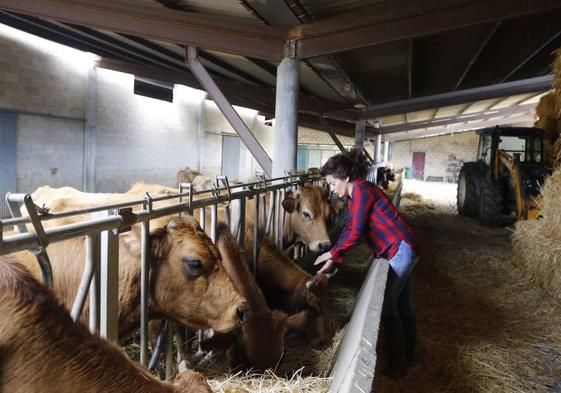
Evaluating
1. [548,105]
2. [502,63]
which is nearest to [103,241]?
[502,63]

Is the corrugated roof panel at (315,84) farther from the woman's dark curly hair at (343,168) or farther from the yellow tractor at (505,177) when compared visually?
the woman's dark curly hair at (343,168)

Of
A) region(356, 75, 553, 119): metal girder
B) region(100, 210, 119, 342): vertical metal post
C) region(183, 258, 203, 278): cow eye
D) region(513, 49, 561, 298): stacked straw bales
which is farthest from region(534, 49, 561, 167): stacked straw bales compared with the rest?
region(100, 210, 119, 342): vertical metal post

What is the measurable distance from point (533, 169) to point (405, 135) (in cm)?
2073

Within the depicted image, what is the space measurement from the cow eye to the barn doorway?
117 feet

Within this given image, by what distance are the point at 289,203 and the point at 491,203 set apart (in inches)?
293

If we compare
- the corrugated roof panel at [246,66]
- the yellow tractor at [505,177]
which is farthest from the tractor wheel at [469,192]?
the corrugated roof panel at [246,66]

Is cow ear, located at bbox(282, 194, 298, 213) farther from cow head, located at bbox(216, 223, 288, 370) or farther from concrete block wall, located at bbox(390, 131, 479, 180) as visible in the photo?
concrete block wall, located at bbox(390, 131, 479, 180)

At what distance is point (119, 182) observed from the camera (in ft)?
43.3

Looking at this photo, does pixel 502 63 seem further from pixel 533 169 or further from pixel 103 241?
pixel 103 241

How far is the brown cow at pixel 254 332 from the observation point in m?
Answer: 2.78

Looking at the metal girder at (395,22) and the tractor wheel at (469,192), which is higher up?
the metal girder at (395,22)

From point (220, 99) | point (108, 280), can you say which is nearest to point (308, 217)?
point (220, 99)

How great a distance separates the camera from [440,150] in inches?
1388

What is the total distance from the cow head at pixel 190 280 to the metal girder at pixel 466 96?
11351 mm
